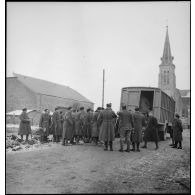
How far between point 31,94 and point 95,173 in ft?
91.4

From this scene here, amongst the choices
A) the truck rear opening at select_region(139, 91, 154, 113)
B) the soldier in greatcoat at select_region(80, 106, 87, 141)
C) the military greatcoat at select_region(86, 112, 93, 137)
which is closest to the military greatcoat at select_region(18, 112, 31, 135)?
the soldier in greatcoat at select_region(80, 106, 87, 141)

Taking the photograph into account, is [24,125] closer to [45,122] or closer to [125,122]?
[45,122]

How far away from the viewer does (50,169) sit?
6.31 m

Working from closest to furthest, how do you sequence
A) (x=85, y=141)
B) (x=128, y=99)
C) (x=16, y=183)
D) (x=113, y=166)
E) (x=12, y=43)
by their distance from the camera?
(x=16, y=183)
(x=113, y=166)
(x=12, y=43)
(x=85, y=141)
(x=128, y=99)

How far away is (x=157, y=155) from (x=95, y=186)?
4.30 m

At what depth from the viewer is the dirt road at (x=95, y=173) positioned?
201 inches

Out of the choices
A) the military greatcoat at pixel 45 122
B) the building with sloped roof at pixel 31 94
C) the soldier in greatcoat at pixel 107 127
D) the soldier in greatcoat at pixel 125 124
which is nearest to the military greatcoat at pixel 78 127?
the military greatcoat at pixel 45 122

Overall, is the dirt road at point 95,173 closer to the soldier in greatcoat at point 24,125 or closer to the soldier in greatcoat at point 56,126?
the soldier in greatcoat at point 56,126

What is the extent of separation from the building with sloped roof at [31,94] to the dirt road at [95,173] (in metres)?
21.4

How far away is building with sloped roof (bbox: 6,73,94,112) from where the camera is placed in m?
29.4

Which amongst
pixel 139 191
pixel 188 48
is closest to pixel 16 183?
pixel 139 191

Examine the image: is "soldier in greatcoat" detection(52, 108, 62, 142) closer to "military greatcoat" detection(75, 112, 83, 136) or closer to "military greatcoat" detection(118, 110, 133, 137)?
"military greatcoat" detection(75, 112, 83, 136)

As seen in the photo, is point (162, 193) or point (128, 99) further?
point (128, 99)
